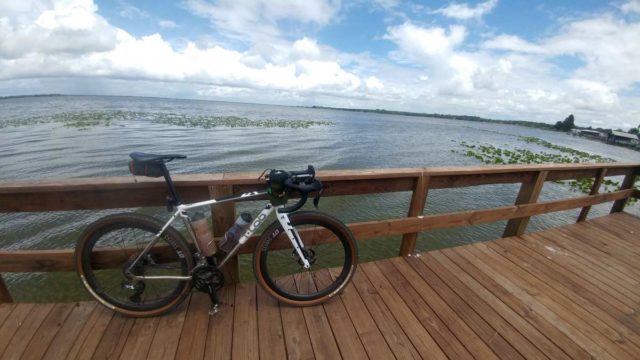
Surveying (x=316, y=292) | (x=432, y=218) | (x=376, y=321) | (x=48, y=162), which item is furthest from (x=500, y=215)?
(x=48, y=162)

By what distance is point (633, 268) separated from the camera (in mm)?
3859

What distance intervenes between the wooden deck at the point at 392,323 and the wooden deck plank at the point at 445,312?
0.4 inches

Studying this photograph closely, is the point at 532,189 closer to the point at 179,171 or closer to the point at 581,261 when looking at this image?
the point at 581,261

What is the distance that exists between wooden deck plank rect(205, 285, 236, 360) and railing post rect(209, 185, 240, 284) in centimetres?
23

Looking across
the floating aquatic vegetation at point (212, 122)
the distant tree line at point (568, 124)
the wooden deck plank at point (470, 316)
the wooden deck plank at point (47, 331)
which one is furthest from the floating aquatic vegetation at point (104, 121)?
the distant tree line at point (568, 124)

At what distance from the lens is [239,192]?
2520 millimetres

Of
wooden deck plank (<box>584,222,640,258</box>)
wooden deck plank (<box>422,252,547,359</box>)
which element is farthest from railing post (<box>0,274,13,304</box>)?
wooden deck plank (<box>584,222,640,258</box>)

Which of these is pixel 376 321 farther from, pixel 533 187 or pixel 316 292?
pixel 533 187

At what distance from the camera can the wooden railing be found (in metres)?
2.20

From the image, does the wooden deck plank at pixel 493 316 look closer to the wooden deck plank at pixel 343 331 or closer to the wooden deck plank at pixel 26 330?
the wooden deck plank at pixel 343 331

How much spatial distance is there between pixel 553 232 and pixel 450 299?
123 inches

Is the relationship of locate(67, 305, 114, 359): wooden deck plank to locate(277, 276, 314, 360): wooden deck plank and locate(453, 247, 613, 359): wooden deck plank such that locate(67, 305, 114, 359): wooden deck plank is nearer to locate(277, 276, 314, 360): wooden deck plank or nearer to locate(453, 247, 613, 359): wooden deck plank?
locate(277, 276, 314, 360): wooden deck plank

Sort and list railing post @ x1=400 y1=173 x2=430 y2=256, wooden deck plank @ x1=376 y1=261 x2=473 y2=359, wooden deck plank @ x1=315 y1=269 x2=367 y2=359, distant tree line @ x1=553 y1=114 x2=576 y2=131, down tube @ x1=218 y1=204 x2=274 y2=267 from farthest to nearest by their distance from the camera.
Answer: distant tree line @ x1=553 y1=114 x2=576 y2=131 < railing post @ x1=400 y1=173 x2=430 y2=256 < down tube @ x1=218 y1=204 x2=274 y2=267 < wooden deck plank @ x1=376 y1=261 x2=473 y2=359 < wooden deck plank @ x1=315 y1=269 x2=367 y2=359

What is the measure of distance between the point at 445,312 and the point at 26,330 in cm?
365
